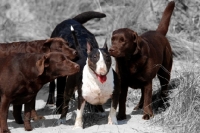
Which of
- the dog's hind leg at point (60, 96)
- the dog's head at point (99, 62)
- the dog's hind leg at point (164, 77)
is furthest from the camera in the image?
the dog's hind leg at point (60, 96)

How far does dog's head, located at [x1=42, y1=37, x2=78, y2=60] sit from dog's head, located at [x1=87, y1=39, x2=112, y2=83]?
0.88 m

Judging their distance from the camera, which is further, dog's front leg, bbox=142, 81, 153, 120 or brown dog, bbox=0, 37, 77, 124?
brown dog, bbox=0, 37, 77, 124

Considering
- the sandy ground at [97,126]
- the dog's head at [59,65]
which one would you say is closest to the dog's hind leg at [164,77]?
the sandy ground at [97,126]

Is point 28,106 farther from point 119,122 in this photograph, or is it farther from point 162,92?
point 162,92

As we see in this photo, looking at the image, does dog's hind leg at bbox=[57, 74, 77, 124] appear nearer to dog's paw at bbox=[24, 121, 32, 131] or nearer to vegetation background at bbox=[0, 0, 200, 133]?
dog's paw at bbox=[24, 121, 32, 131]

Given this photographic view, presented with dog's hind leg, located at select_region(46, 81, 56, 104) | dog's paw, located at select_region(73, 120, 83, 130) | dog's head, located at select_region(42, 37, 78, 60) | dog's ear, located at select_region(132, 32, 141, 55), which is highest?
dog's ear, located at select_region(132, 32, 141, 55)

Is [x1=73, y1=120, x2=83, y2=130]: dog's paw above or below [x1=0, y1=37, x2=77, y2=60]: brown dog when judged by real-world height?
below

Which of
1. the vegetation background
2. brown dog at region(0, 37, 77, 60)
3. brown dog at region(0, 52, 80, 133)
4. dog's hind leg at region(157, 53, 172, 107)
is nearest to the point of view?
brown dog at region(0, 52, 80, 133)

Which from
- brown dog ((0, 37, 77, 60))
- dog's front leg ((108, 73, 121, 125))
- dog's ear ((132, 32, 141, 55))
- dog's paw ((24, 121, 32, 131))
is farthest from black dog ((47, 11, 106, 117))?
dog's ear ((132, 32, 141, 55))

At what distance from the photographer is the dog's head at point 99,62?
7.39 metres

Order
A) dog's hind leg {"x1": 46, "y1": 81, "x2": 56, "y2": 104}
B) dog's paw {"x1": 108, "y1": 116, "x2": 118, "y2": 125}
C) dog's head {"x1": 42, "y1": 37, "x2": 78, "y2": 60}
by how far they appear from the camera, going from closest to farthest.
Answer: dog's paw {"x1": 108, "y1": 116, "x2": 118, "y2": 125} < dog's head {"x1": 42, "y1": 37, "x2": 78, "y2": 60} < dog's hind leg {"x1": 46, "y1": 81, "x2": 56, "y2": 104}

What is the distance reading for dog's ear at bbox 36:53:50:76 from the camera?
7602mm

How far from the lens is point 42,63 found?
760cm

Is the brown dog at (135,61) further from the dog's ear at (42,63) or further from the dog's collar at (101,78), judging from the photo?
the dog's ear at (42,63)
